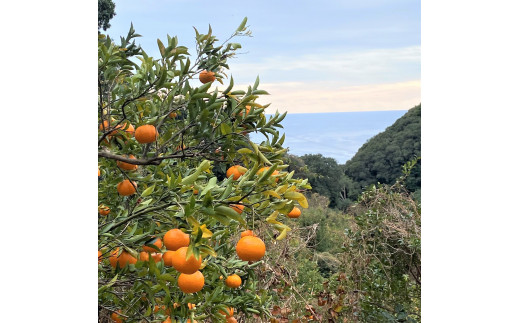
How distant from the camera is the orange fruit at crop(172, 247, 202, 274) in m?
0.86

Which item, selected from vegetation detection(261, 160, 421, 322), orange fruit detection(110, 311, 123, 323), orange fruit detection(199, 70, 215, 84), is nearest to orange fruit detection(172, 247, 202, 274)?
orange fruit detection(110, 311, 123, 323)

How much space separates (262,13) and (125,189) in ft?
4.68

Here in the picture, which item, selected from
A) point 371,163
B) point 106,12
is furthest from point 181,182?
point 371,163

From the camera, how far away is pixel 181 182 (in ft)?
3.06

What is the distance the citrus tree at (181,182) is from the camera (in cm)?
92

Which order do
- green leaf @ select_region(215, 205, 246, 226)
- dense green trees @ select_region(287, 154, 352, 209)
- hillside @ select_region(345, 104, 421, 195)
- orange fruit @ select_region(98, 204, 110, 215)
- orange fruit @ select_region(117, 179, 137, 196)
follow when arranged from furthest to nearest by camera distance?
dense green trees @ select_region(287, 154, 352, 209), hillside @ select_region(345, 104, 421, 195), orange fruit @ select_region(98, 204, 110, 215), orange fruit @ select_region(117, 179, 137, 196), green leaf @ select_region(215, 205, 246, 226)

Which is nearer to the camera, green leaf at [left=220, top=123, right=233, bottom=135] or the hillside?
green leaf at [left=220, top=123, right=233, bottom=135]

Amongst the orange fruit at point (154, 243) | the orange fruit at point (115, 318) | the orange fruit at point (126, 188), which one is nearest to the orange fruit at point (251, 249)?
the orange fruit at point (154, 243)

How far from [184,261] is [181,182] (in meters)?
0.16

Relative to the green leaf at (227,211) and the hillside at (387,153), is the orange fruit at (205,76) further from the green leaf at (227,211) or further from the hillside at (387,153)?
the hillside at (387,153)

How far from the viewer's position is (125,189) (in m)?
1.31

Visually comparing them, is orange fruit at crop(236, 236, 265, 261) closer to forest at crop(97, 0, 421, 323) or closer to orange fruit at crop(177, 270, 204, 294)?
forest at crop(97, 0, 421, 323)
